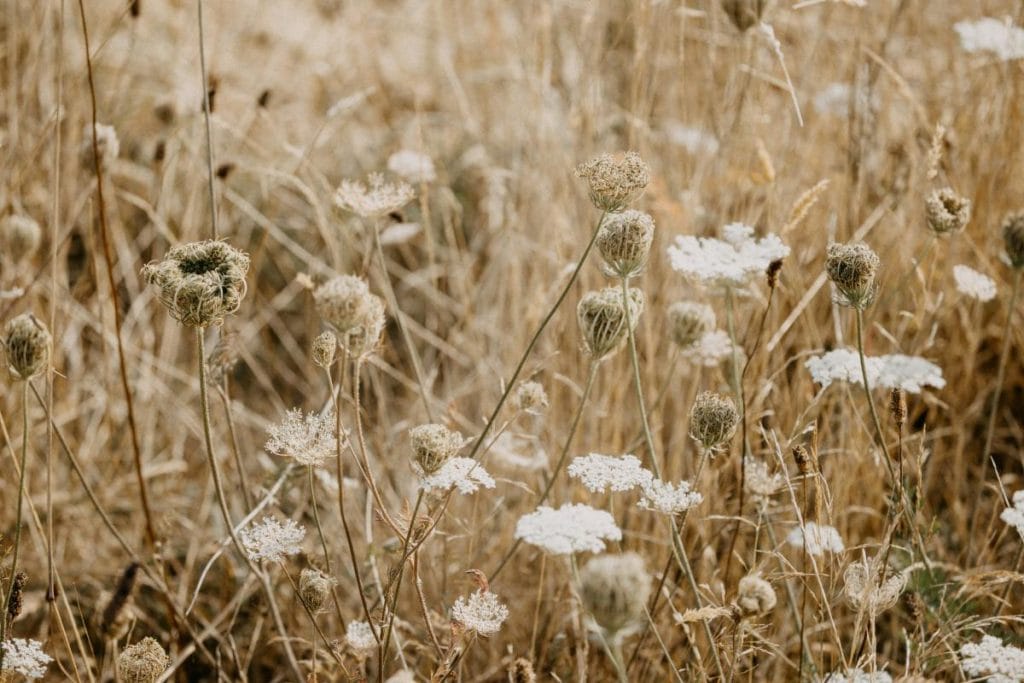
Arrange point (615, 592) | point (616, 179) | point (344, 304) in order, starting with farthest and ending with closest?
point (616, 179)
point (344, 304)
point (615, 592)

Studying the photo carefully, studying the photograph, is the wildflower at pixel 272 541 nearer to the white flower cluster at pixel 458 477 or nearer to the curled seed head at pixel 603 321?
the white flower cluster at pixel 458 477

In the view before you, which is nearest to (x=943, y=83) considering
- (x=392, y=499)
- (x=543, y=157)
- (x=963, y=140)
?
(x=963, y=140)

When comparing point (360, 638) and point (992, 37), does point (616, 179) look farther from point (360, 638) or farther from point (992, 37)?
point (992, 37)

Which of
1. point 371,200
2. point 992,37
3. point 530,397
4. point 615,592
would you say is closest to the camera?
point 615,592

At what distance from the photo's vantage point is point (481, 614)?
47.7 inches

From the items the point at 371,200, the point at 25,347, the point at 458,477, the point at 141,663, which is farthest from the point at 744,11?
the point at 141,663

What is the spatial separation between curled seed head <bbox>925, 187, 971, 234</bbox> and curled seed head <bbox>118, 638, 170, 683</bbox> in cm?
129

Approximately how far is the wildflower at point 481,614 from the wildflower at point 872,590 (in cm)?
46

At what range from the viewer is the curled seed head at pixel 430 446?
1.16m

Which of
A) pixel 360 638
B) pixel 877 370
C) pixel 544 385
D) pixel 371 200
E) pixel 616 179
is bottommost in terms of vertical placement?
pixel 544 385

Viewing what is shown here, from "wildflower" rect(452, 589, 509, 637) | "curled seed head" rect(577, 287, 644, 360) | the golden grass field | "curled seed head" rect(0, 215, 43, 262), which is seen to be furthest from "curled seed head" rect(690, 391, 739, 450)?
"curled seed head" rect(0, 215, 43, 262)

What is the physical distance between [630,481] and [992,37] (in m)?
1.60

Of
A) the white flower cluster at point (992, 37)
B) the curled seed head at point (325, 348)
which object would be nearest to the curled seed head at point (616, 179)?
the curled seed head at point (325, 348)

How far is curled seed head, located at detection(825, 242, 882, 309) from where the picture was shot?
1261 mm
